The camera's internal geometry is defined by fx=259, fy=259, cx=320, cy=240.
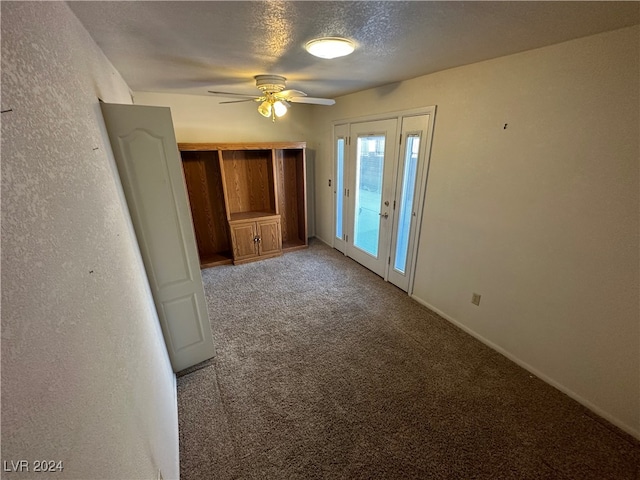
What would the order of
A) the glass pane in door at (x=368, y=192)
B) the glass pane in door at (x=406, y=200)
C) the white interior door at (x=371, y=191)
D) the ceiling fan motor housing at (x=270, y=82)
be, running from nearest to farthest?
the ceiling fan motor housing at (x=270, y=82)
the glass pane in door at (x=406, y=200)
the white interior door at (x=371, y=191)
the glass pane in door at (x=368, y=192)

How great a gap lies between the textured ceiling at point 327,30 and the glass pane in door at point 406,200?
757 mm

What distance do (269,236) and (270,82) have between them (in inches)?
87.6

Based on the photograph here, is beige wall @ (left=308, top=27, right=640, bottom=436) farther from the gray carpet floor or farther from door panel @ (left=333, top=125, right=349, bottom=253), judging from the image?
door panel @ (left=333, top=125, right=349, bottom=253)

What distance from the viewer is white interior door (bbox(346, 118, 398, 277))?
307 centimetres

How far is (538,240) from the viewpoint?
1.89 metres

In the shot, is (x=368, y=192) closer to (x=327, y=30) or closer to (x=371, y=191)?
(x=371, y=191)

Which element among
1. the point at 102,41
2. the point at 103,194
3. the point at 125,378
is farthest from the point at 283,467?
the point at 102,41

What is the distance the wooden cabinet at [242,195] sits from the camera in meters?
3.79

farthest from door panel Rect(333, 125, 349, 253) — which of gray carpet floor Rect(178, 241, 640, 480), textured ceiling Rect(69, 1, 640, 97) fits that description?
gray carpet floor Rect(178, 241, 640, 480)

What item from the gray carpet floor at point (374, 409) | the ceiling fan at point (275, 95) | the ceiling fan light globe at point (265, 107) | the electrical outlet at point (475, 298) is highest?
the ceiling fan at point (275, 95)

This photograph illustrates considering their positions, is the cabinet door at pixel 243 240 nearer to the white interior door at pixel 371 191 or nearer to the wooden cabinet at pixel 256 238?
the wooden cabinet at pixel 256 238

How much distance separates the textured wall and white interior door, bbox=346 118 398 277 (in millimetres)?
2650

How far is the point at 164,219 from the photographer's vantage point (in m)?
1.74

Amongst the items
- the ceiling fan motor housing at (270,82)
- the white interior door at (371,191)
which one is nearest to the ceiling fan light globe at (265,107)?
the ceiling fan motor housing at (270,82)
